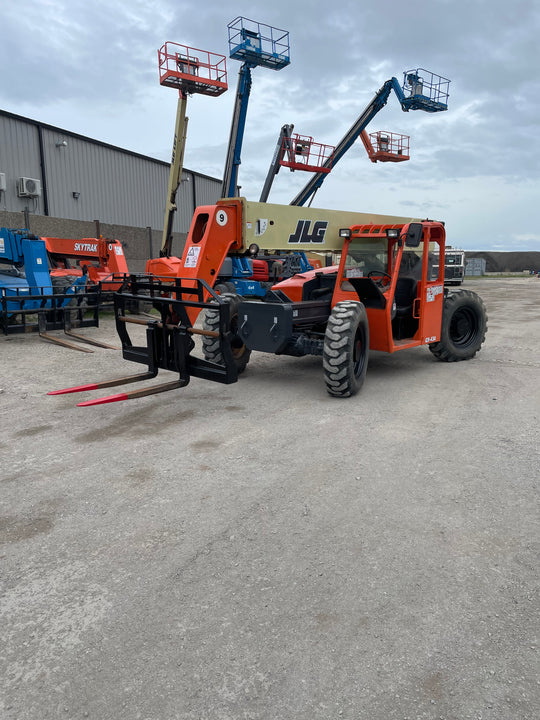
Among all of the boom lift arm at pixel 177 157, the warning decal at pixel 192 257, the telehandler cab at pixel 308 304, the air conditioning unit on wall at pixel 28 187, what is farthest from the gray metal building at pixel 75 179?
the telehandler cab at pixel 308 304

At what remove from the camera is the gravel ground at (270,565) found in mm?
2197

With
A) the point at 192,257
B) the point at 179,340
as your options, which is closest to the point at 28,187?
the point at 192,257

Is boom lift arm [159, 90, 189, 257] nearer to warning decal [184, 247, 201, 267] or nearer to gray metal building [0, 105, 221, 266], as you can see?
gray metal building [0, 105, 221, 266]

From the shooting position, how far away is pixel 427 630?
8.23ft

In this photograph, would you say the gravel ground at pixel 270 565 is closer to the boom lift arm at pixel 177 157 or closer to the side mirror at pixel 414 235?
the side mirror at pixel 414 235

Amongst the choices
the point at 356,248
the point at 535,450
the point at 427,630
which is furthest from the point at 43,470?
the point at 356,248

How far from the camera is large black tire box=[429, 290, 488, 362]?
27.6 feet

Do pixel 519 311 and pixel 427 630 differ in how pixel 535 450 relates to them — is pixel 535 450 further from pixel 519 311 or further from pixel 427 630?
pixel 519 311

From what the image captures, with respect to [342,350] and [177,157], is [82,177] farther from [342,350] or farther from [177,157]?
[342,350]

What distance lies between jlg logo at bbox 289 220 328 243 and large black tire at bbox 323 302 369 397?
1.02 meters

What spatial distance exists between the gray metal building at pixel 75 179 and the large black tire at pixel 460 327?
14908 millimetres

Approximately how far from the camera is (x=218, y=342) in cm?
737

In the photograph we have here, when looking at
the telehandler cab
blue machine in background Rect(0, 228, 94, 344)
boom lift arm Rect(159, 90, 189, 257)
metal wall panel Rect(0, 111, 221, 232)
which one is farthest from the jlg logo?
metal wall panel Rect(0, 111, 221, 232)

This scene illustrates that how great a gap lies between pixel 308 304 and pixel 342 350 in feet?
4.01
